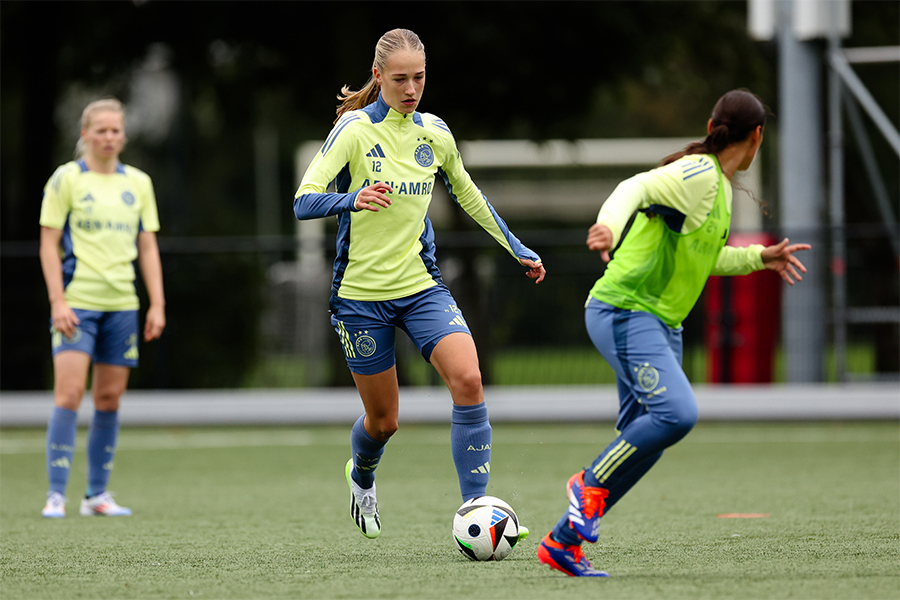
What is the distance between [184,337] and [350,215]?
9678 millimetres

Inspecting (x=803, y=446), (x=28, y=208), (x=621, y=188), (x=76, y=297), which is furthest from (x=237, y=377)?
(x=621, y=188)

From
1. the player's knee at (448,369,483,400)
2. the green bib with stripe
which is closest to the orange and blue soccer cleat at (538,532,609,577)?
the player's knee at (448,369,483,400)

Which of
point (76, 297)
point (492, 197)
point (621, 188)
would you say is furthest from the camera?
Answer: point (492, 197)

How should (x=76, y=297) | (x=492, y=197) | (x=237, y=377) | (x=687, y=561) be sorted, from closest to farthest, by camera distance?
(x=687, y=561) → (x=76, y=297) → (x=237, y=377) → (x=492, y=197)

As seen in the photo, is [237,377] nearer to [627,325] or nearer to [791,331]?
[791,331]

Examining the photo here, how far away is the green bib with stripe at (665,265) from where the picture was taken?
15.2 feet

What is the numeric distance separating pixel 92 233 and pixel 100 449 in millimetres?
1176

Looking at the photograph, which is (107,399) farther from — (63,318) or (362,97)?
(362,97)

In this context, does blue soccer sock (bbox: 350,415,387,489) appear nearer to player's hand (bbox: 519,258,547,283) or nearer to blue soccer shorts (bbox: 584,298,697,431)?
player's hand (bbox: 519,258,547,283)

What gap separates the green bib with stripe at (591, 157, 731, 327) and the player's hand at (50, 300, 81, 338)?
10.2 feet

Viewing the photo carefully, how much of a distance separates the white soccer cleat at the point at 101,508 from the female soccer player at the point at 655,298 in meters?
2.90

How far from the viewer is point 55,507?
655cm

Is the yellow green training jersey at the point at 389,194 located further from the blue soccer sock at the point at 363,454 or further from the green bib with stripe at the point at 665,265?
the blue soccer sock at the point at 363,454

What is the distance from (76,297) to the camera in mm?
6574
